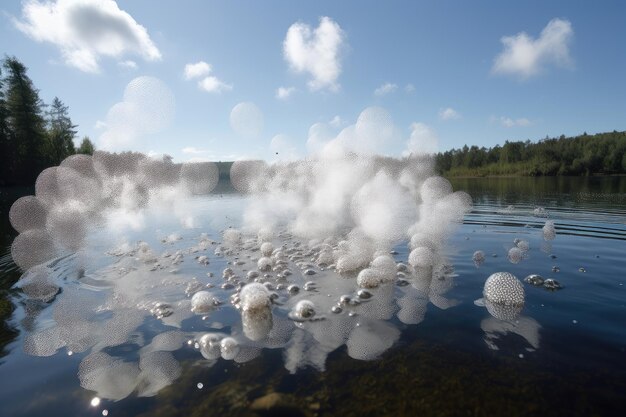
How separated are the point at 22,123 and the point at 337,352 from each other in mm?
77698

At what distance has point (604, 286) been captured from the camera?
8375mm

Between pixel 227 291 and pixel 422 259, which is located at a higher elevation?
pixel 422 259

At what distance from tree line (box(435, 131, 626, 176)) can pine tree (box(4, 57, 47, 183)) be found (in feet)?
438

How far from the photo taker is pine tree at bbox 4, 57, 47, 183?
56.3 m

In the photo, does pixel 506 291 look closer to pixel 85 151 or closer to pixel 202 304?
pixel 202 304

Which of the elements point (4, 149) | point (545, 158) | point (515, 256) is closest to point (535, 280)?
point (515, 256)

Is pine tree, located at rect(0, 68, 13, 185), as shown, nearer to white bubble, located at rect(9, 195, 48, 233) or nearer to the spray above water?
white bubble, located at rect(9, 195, 48, 233)

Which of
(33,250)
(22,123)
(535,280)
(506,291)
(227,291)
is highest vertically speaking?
(22,123)

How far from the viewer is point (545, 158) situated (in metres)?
116

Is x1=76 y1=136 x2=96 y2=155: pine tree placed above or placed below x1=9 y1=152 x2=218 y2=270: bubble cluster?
above

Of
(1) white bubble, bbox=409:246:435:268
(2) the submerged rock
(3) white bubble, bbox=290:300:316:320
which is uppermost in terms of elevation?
(1) white bubble, bbox=409:246:435:268

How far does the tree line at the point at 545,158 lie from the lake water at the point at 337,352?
4953 inches

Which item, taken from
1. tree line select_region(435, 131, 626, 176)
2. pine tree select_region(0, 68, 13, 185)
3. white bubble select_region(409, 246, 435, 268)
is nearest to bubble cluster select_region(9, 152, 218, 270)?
pine tree select_region(0, 68, 13, 185)

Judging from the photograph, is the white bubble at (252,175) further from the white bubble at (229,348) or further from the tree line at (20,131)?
the white bubble at (229,348)
